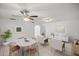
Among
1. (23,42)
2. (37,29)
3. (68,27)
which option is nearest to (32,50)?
(23,42)

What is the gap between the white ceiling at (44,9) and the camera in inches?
76.3

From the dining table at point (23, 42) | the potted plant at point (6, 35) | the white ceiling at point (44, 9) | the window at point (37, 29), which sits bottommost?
the dining table at point (23, 42)

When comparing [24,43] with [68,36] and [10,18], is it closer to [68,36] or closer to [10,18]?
[10,18]

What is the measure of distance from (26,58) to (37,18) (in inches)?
26.5

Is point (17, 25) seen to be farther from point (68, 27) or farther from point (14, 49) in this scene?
point (68, 27)

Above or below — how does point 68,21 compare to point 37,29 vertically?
above

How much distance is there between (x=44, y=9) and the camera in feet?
6.38

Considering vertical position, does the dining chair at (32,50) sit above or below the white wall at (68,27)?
below

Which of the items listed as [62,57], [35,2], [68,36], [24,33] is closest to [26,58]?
[24,33]

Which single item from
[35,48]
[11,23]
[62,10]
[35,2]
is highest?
[35,2]

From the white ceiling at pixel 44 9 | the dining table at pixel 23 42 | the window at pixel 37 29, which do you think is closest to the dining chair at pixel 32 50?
the dining table at pixel 23 42

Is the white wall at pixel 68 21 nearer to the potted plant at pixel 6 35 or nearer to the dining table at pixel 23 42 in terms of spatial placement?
the dining table at pixel 23 42

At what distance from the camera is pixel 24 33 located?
1927 mm

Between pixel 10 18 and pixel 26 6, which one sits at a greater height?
pixel 26 6
